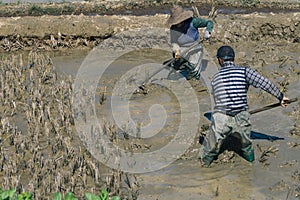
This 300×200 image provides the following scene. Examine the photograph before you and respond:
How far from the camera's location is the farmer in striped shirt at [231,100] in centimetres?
592

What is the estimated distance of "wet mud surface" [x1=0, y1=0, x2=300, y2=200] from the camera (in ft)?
18.9

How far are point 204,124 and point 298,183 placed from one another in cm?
184

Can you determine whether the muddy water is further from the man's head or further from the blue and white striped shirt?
the man's head

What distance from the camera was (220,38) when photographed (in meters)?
11.6

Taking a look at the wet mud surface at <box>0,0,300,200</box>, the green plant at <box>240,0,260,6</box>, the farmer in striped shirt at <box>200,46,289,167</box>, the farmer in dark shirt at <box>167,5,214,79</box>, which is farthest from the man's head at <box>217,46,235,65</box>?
the green plant at <box>240,0,260,6</box>

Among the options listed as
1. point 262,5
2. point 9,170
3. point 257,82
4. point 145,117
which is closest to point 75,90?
point 145,117

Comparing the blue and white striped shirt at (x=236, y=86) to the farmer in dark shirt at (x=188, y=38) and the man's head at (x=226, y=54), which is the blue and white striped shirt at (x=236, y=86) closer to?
the man's head at (x=226, y=54)

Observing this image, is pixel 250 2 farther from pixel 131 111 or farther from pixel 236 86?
pixel 236 86

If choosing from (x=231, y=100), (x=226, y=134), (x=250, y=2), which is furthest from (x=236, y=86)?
(x=250, y=2)

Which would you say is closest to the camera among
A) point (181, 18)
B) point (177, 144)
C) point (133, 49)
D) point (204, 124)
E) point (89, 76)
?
point (177, 144)

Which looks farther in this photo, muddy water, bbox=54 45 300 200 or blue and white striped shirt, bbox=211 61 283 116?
blue and white striped shirt, bbox=211 61 283 116

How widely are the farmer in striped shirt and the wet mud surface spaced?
324 mm

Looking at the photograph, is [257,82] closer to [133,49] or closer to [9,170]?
[9,170]

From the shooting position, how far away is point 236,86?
5.93 meters
